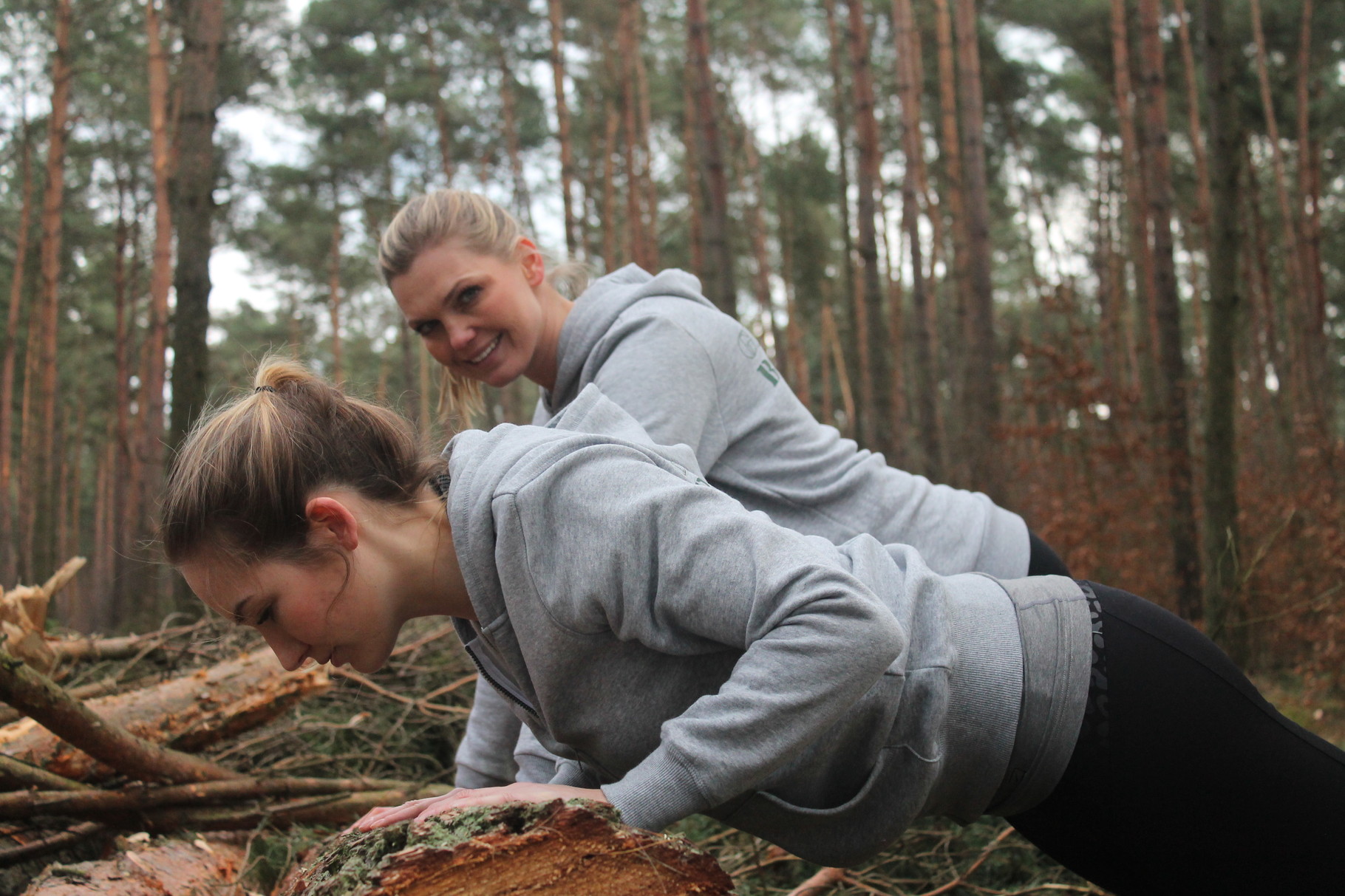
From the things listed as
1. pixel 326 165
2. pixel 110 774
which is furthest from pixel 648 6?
pixel 110 774

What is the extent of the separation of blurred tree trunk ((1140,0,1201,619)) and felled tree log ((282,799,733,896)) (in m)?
5.40

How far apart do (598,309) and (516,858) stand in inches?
47.1

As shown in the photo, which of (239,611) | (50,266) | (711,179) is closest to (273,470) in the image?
(239,611)

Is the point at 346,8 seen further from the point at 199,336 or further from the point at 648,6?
the point at 199,336

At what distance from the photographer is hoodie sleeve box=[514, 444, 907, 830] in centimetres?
120

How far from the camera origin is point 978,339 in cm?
865

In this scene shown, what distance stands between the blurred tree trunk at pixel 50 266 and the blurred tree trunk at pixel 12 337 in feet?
1.22

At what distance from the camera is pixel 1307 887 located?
1397 millimetres

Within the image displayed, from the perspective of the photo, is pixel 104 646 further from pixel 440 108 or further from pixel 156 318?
pixel 440 108

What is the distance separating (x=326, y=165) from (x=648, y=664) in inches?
749

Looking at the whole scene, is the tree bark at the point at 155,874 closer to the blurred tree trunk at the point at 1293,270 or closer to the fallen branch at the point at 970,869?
the fallen branch at the point at 970,869

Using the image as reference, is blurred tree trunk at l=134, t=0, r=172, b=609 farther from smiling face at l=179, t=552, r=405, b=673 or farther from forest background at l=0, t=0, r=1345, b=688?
smiling face at l=179, t=552, r=405, b=673

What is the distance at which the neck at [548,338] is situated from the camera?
226 centimetres

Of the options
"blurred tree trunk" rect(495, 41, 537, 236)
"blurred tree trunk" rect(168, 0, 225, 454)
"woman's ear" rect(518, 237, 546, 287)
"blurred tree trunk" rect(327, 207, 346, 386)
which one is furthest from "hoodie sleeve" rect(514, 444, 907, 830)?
"blurred tree trunk" rect(327, 207, 346, 386)
